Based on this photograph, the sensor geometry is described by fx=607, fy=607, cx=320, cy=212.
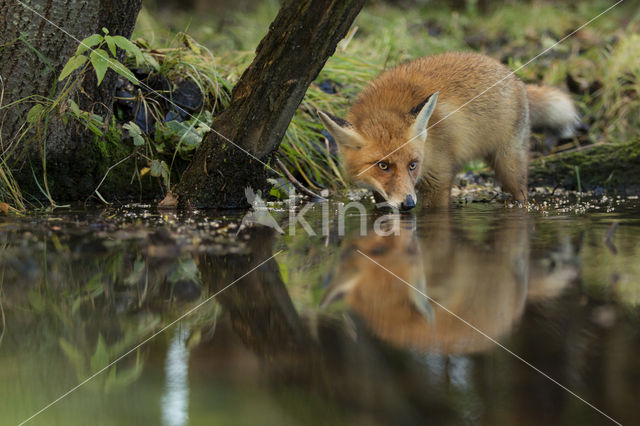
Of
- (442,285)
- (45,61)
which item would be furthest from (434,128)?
(45,61)

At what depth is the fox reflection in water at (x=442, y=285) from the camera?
1.82 metres

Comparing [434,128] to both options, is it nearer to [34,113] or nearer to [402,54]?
[34,113]

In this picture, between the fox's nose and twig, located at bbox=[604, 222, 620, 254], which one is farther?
the fox's nose

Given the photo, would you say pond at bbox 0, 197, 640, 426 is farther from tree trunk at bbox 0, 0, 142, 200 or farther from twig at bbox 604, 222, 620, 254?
tree trunk at bbox 0, 0, 142, 200

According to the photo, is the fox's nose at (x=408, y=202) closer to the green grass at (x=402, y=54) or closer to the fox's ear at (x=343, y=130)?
the fox's ear at (x=343, y=130)

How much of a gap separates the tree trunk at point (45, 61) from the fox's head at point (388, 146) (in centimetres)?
146

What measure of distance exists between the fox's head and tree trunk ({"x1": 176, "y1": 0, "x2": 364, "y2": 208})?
A: 1.97 feet

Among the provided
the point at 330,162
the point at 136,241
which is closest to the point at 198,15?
the point at 330,162

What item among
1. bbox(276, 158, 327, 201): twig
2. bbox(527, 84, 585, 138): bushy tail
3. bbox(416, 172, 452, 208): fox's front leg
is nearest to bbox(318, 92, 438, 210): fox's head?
bbox(416, 172, 452, 208): fox's front leg

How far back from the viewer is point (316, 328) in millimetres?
1824

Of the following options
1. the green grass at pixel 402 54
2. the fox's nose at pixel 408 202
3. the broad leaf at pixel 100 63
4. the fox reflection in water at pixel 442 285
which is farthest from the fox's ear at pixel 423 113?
the broad leaf at pixel 100 63

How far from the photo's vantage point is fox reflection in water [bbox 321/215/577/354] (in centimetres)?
182

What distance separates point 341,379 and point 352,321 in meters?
0.40

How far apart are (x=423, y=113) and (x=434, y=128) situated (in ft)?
1.40
